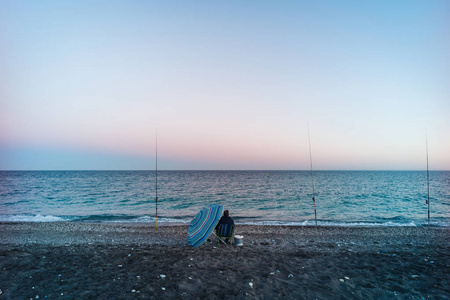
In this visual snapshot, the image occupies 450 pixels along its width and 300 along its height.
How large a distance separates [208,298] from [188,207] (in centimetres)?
2256

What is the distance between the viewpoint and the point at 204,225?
9.31 m

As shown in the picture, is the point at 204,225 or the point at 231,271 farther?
the point at 204,225

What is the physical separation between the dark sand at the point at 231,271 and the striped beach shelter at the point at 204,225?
491mm

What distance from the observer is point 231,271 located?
7473mm

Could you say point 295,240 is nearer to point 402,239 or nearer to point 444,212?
point 402,239

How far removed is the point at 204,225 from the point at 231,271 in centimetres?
220

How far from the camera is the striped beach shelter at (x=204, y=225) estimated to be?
9086 mm

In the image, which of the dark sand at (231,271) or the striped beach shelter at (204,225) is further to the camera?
the striped beach shelter at (204,225)

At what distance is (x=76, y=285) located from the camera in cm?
643

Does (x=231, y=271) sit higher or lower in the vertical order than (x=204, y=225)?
lower

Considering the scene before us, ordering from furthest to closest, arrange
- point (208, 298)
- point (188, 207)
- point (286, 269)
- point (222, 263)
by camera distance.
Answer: point (188, 207)
point (222, 263)
point (286, 269)
point (208, 298)

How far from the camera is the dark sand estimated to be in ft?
20.1

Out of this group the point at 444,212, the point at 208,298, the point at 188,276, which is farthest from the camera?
the point at 444,212

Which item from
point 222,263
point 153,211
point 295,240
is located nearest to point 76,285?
point 222,263
